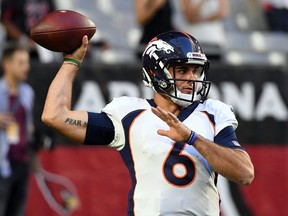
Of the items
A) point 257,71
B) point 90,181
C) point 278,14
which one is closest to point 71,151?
point 90,181

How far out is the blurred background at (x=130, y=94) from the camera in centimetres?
848

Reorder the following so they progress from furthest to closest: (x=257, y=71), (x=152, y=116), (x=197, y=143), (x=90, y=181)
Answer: (x=257, y=71)
(x=90, y=181)
(x=152, y=116)
(x=197, y=143)

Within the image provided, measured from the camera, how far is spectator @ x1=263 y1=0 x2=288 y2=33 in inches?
442

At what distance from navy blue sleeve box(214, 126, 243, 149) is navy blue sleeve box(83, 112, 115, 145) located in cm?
55

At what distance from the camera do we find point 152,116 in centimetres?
463

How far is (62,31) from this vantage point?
15.3ft

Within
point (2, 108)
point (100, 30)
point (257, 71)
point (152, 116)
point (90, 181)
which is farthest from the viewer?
point (100, 30)

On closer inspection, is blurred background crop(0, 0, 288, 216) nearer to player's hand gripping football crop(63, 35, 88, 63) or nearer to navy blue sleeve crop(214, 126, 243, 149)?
player's hand gripping football crop(63, 35, 88, 63)

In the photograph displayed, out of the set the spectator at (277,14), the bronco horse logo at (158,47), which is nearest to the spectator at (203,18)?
the spectator at (277,14)

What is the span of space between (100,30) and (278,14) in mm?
2260

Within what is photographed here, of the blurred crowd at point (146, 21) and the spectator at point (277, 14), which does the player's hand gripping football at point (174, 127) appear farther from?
the spectator at point (277, 14)

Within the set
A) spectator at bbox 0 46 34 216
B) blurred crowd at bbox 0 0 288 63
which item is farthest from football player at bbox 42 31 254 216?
blurred crowd at bbox 0 0 288 63

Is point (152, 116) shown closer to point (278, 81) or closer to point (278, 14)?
point (278, 81)

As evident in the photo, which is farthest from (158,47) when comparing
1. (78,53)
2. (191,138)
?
(191,138)
